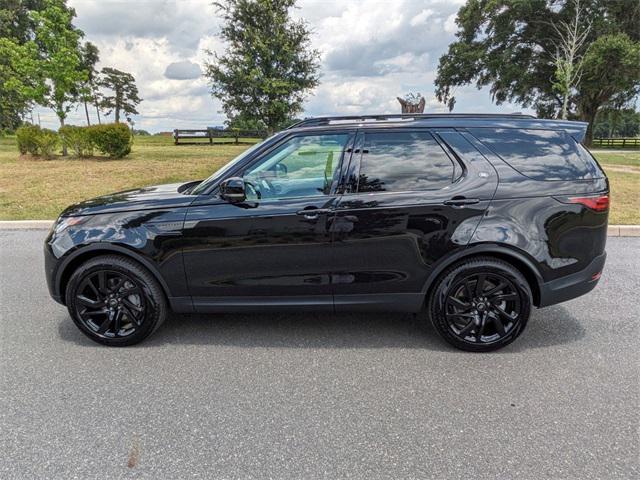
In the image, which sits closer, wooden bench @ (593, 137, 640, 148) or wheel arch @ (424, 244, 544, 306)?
wheel arch @ (424, 244, 544, 306)

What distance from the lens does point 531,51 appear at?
110ft

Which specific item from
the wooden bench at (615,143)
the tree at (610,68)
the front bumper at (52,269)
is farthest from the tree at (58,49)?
the wooden bench at (615,143)

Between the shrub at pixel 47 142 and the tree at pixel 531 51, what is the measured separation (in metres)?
29.9

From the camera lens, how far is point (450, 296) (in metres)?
3.07

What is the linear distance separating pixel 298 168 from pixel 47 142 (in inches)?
650

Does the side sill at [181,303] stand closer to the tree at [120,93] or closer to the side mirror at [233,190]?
the side mirror at [233,190]

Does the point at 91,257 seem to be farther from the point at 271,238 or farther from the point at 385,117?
the point at 385,117

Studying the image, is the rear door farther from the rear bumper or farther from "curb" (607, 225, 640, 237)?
"curb" (607, 225, 640, 237)

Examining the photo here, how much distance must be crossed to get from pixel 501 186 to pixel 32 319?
4.20 m

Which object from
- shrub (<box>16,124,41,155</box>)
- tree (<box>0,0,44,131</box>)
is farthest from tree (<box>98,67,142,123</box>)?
shrub (<box>16,124,41,155</box>)

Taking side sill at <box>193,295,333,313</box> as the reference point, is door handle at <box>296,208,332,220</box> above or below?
above

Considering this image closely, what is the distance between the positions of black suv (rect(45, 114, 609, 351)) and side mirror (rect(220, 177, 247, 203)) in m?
0.01

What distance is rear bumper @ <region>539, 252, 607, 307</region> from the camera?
3080 mm

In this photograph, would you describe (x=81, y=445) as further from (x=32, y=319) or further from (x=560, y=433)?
(x=560, y=433)
